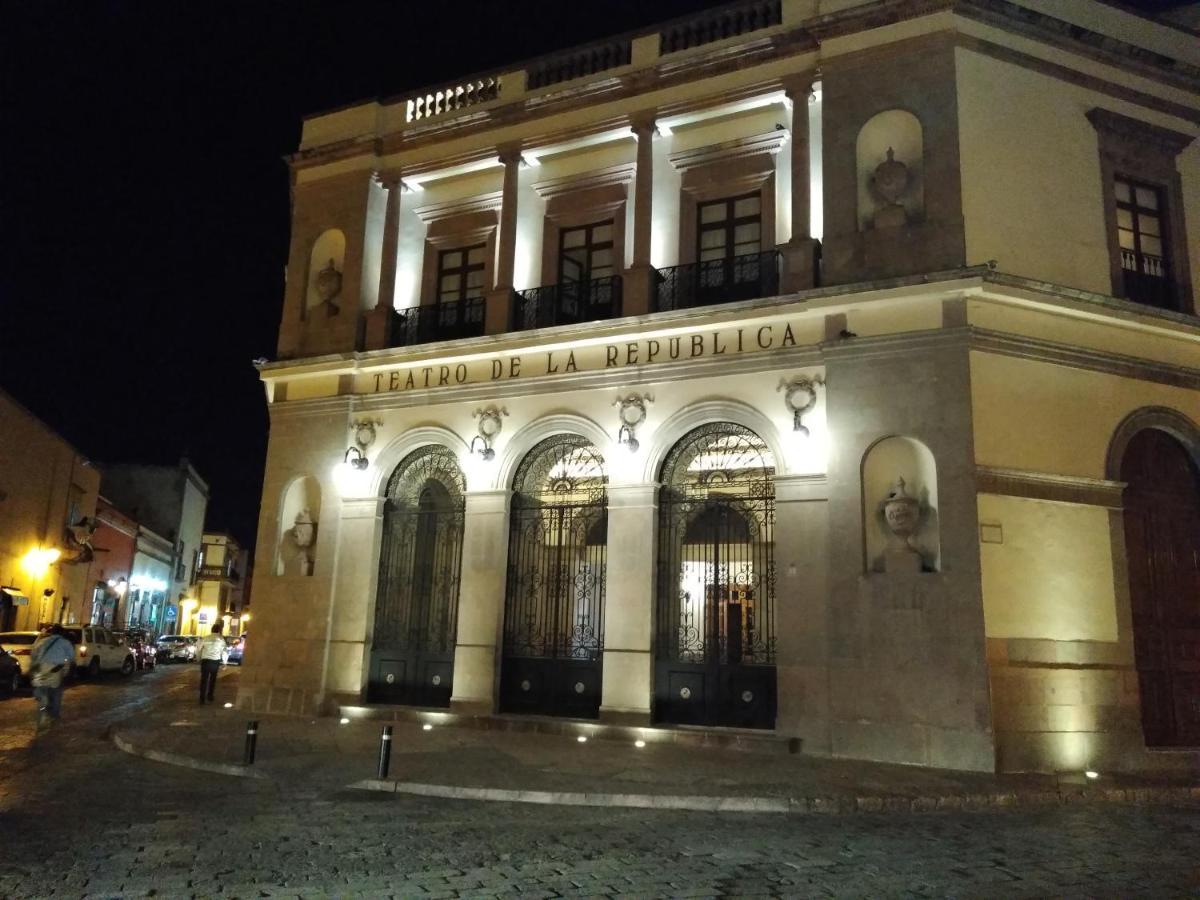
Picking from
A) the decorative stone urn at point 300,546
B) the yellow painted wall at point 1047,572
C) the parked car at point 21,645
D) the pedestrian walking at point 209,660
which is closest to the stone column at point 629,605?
the yellow painted wall at point 1047,572

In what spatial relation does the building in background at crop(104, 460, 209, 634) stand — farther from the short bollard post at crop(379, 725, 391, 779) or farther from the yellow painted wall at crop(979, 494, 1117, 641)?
the yellow painted wall at crop(979, 494, 1117, 641)

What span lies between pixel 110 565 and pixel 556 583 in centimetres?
3296

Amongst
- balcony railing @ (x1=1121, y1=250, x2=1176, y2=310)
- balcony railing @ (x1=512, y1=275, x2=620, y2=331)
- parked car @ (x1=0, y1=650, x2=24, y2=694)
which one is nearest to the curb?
balcony railing @ (x1=512, y1=275, x2=620, y2=331)

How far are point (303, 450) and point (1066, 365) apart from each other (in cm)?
1313

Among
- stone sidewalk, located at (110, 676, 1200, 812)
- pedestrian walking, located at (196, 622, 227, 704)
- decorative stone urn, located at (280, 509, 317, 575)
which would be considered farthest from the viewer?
pedestrian walking, located at (196, 622, 227, 704)

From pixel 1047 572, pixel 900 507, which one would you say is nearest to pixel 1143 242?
pixel 1047 572

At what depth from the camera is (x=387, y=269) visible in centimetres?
Result: 1806

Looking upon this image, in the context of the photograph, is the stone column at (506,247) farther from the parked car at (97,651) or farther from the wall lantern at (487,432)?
the parked car at (97,651)

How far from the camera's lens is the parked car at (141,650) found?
31.7 meters

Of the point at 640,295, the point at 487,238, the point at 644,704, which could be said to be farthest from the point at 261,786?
the point at 487,238

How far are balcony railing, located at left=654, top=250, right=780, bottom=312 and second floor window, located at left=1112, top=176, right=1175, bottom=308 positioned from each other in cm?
530

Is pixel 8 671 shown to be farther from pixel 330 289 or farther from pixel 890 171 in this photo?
pixel 890 171

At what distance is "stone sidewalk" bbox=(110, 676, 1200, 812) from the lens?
31.1 feet

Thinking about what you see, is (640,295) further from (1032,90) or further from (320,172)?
(320,172)
